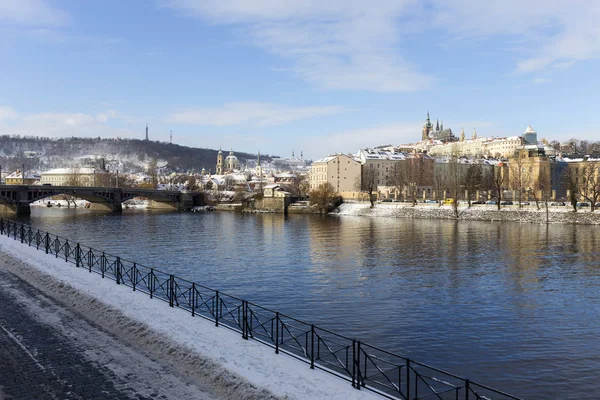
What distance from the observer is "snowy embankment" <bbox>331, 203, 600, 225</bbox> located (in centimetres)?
7038

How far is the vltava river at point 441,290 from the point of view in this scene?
631 inches

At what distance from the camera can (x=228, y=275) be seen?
1178 inches

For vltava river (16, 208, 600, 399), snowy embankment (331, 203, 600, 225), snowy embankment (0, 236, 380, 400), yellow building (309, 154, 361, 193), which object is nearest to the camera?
snowy embankment (0, 236, 380, 400)

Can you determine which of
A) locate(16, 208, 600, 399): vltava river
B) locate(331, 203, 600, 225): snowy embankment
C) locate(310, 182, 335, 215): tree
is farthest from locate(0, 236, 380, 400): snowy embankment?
locate(310, 182, 335, 215): tree

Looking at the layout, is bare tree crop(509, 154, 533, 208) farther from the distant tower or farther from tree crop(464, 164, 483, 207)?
the distant tower

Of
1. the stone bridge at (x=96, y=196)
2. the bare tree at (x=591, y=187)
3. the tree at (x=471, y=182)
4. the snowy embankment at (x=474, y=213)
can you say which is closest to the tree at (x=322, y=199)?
the snowy embankment at (x=474, y=213)

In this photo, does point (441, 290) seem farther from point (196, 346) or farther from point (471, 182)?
point (471, 182)

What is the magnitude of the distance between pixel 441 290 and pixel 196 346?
51.3 feet

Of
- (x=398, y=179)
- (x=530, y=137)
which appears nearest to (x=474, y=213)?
(x=398, y=179)

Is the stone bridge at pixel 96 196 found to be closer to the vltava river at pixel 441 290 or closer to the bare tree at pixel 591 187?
the vltava river at pixel 441 290

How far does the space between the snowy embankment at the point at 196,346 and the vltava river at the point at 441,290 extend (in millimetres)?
5389

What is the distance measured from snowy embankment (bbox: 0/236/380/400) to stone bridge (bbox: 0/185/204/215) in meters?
77.1

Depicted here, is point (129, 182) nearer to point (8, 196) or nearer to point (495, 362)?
point (8, 196)

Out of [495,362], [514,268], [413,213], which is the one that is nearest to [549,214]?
[413,213]
